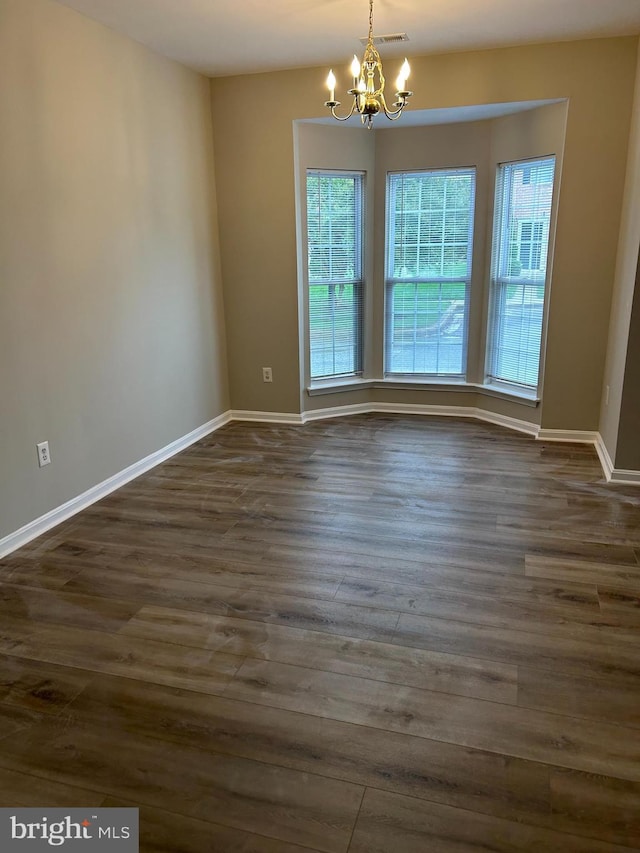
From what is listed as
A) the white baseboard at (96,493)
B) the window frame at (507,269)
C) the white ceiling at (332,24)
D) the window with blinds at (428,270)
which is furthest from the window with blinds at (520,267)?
the white baseboard at (96,493)

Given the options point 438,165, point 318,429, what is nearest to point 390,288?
point 438,165

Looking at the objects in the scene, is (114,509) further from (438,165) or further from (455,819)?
(438,165)

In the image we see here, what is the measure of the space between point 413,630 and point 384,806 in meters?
0.80

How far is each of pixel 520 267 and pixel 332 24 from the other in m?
2.21

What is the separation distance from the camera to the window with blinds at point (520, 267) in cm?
451

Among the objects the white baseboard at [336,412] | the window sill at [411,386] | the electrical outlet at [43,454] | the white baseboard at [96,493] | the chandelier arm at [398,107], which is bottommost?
the white baseboard at [96,493]

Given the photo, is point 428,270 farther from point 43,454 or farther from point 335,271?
point 43,454

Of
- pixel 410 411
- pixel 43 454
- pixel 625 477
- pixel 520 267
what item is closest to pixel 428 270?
pixel 520 267

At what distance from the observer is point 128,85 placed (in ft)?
12.2

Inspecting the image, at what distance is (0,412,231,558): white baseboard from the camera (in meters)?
3.10

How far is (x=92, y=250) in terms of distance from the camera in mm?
3506

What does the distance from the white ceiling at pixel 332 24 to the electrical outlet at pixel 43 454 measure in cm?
230

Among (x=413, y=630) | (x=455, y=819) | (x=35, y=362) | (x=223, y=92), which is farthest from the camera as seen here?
(x=223, y=92)

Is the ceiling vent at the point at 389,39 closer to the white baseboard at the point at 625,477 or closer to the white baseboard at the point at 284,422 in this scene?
the white baseboard at the point at 284,422
